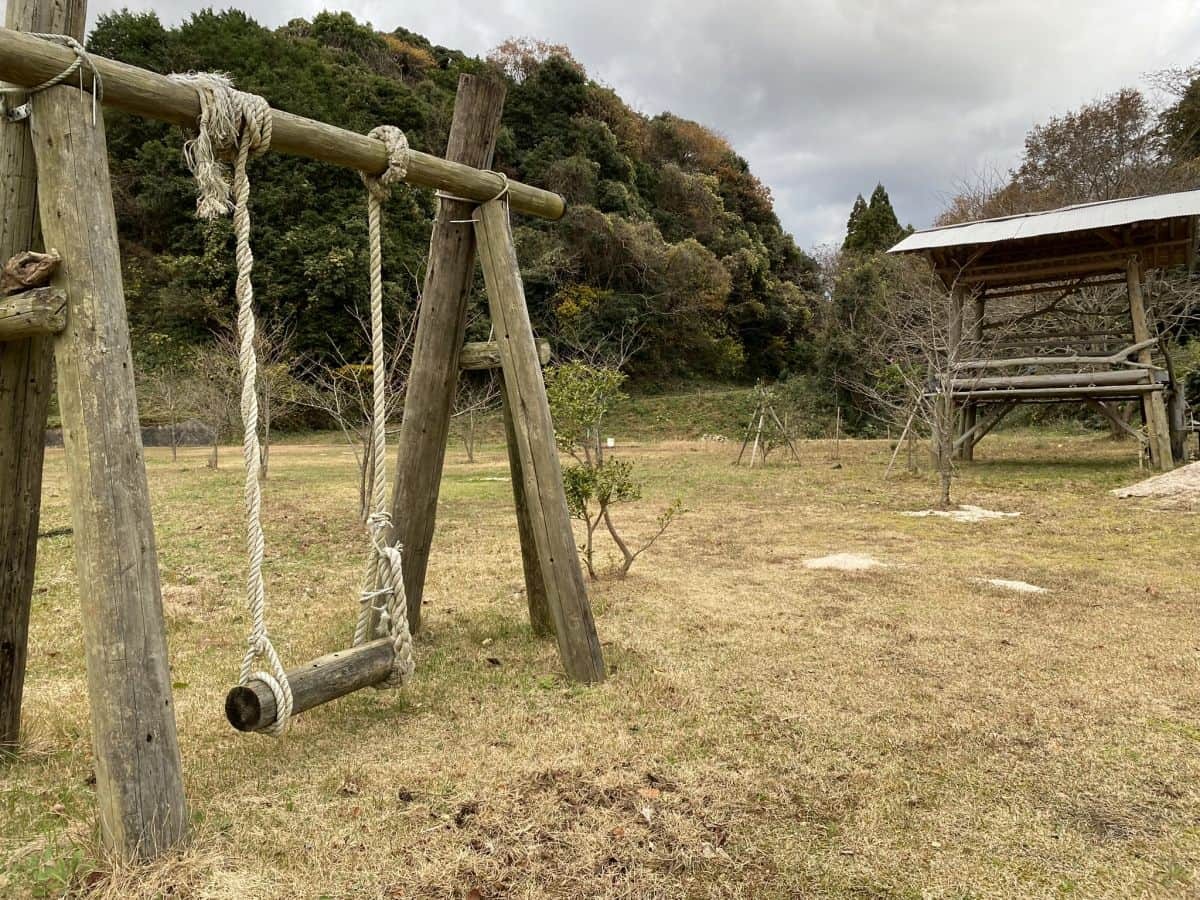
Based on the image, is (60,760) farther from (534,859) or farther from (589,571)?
(589,571)

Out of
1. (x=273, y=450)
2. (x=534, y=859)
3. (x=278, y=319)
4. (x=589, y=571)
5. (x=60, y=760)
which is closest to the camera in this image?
(x=534, y=859)

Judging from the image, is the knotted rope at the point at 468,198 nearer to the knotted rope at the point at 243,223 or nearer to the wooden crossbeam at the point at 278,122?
the wooden crossbeam at the point at 278,122

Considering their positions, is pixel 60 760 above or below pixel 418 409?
below

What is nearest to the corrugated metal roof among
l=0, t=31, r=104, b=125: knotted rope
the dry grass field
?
the dry grass field

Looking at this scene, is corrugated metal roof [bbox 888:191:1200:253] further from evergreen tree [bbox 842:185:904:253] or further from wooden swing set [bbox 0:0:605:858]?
evergreen tree [bbox 842:185:904:253]

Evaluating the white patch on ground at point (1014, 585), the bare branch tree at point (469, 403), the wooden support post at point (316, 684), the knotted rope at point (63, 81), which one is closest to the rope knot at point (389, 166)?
the knotted rope at point (63, 81)

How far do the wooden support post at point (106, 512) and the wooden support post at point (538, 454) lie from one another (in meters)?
1.79

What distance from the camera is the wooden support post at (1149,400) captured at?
42.0ft

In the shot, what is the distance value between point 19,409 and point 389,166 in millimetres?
1679

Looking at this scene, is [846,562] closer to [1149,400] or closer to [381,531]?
[381,531]

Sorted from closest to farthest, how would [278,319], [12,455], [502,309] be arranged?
[12,455] < [502,309] < [278,319]

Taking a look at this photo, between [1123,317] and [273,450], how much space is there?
23764mm

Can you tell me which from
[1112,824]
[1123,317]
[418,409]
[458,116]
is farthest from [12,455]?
[1123,317]

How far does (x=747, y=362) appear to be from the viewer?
3556 cm
